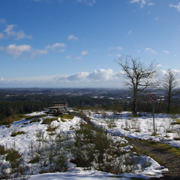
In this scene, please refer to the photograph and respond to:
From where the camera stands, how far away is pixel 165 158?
5.90 m

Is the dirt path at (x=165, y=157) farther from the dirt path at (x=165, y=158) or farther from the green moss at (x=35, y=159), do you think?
the green moss at (x=35, y=159)

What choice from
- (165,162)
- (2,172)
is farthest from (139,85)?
(2,172)

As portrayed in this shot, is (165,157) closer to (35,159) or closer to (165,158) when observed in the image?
(165,158)

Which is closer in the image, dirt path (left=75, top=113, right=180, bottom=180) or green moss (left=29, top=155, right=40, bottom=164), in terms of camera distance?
dirt path (left=75, top=113, right=180, bottom=180)

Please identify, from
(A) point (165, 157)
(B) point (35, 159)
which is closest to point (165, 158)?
(A) point (165, 157)

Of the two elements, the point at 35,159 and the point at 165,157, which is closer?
the point at 35,159

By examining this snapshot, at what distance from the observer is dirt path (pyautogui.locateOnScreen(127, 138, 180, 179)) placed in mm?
4627

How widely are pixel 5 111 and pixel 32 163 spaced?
210 ft

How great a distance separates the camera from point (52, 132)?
9648 mm

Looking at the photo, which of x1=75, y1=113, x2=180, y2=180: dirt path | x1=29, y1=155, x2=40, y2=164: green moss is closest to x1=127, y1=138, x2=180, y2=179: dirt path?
x1=75, y1=113, x2=180, y2=180: dirt path

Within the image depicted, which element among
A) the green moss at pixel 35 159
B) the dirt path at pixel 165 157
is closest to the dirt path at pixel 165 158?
the dirt path at pixel 165 157

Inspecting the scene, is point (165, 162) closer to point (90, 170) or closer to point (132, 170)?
point (132, 170)

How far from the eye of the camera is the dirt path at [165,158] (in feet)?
15.2

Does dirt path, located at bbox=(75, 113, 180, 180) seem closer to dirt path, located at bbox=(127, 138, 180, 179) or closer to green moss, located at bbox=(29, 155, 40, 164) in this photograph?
dirt path, located at bbox=(127, 138, 180, 179)
